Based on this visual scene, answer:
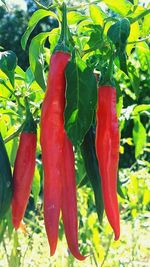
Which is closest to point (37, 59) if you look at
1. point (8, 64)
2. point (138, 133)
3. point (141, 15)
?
point (8, 64)

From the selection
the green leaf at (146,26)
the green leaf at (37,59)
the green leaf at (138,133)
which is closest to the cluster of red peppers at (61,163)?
the green leaf at (37,59)

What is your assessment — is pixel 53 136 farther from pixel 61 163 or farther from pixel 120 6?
pixel 120 6

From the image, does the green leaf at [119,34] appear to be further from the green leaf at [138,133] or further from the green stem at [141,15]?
the green leaf at [138,133]

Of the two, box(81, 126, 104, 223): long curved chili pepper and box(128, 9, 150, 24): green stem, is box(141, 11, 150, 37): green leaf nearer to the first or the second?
box(128, 9, 150, 24): green stem

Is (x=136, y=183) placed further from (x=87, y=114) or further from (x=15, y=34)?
(x=15, y=34)

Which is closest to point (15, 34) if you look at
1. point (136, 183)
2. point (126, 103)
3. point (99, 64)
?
point (126, 103)

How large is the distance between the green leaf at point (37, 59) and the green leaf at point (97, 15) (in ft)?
0.35

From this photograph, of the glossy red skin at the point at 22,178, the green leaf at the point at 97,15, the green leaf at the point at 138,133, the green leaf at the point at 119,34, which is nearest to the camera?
the green leaf at the point at 119,34

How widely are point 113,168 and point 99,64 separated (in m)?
0.23

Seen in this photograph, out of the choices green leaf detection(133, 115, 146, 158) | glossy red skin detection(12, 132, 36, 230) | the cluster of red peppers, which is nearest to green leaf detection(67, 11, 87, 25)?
the cluster of red peppers

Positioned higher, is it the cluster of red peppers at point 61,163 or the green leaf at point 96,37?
the green leaf at point 96,37

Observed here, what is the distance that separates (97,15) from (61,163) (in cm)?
35

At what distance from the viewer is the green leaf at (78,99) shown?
3.37 feet

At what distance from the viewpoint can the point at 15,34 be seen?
13547 mm
